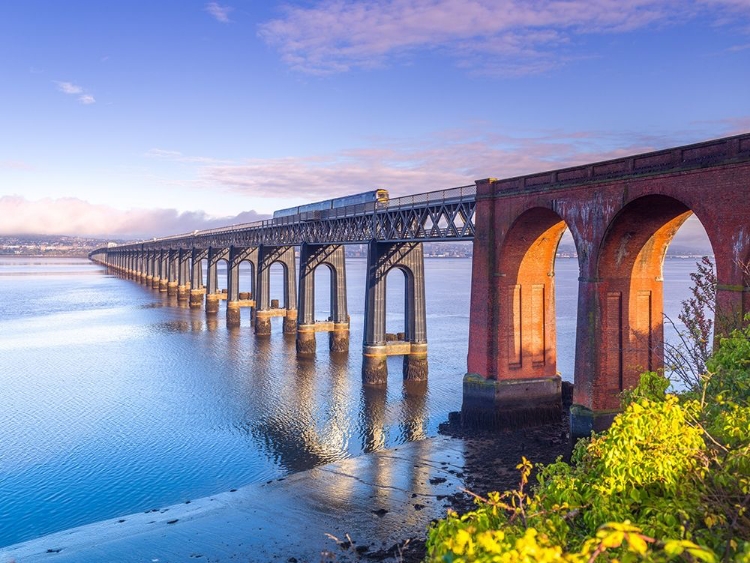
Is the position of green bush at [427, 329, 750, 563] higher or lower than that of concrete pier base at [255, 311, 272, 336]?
higher

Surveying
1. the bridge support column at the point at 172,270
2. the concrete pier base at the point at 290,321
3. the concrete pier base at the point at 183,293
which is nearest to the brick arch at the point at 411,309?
the concrete pier base at the point at 290,321

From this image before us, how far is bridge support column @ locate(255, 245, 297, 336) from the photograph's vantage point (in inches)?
2467

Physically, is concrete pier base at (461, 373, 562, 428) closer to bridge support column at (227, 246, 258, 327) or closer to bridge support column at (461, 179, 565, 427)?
bridge support column at (461, 179, 565, 427)

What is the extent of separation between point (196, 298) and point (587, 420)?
78269 millimetres

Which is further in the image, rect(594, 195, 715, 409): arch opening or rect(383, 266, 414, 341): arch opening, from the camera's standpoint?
rect(383, 266, 414, 341): arch opening

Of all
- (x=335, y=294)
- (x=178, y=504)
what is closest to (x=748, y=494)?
(x=178, y=504)

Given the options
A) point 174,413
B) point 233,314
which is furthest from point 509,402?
point 233,314

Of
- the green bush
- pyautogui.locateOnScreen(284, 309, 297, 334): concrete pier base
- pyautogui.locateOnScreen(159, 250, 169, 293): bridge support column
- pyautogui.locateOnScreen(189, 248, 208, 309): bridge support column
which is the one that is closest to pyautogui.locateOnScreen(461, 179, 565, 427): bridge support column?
the green bush

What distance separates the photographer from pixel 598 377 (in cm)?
2388

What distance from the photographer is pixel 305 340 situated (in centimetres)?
5122

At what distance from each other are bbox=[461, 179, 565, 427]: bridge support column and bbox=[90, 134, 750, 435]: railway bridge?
55 millimetres

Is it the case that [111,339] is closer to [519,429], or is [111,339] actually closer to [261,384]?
[261,384]

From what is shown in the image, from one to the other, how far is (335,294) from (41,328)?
3826 cm

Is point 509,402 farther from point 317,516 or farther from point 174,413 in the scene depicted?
point 174,413
